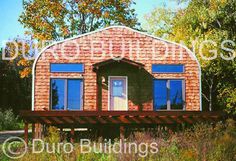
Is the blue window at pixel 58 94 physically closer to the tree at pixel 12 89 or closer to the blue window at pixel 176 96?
the blue window at pixel 176 96

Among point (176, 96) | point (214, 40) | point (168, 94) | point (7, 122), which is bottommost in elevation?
point (7, 122)

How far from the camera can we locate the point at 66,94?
19.8 meters

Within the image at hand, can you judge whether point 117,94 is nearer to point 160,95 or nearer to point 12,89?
point 160,95

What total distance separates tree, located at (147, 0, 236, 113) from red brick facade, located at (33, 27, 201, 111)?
24.6ft

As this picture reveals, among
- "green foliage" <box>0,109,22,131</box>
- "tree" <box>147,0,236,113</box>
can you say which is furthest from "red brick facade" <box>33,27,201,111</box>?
"green foliage" <box>0,109,22,131</box>

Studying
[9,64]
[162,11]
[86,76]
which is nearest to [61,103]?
[86,76]

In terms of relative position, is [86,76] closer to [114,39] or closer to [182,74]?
[114,39]

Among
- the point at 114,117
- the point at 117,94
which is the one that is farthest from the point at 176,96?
the point at 114,117

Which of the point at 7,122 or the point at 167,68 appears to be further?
the point at 7,122

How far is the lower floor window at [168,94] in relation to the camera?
2017 centimetres

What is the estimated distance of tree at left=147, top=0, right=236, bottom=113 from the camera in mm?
27219

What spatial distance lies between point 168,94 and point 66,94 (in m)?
5.14

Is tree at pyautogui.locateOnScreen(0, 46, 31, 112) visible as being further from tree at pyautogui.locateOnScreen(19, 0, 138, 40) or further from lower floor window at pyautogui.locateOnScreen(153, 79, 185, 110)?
lower floor window at pyautogui.locateOnScreen(153, 79, 185, 110)

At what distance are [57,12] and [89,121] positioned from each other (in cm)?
1637
